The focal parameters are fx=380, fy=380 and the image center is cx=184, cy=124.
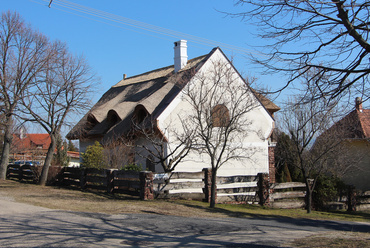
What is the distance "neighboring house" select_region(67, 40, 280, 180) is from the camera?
1895cm

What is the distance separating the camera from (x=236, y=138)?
69.0ft

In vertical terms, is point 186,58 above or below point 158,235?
above

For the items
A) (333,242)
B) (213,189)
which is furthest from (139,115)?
(333,242)

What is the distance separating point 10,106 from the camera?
2130 centimetres

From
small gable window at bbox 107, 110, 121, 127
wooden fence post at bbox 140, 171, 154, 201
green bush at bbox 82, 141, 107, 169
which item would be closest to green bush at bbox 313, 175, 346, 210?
wooden fence post at bbox 140, 171, 154, 201

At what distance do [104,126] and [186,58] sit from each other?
677 centimetres

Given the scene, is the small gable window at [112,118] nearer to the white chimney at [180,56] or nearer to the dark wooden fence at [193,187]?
the dark wooden fence at [193,187]

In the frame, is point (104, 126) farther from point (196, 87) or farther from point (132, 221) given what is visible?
point (132, 221)

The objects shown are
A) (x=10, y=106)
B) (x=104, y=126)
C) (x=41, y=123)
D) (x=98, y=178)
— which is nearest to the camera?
(x=98, y=178)

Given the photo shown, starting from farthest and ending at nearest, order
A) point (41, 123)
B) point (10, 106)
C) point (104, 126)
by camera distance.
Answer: point (104, 126)
point (10, 106)
point (41, 123)

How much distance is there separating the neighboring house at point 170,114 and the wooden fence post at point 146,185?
3.92 meters

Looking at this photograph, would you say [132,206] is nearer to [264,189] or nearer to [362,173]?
[264,189]

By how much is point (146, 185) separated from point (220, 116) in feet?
13.0

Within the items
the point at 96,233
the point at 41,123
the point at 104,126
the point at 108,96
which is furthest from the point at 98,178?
the point at 108,96
